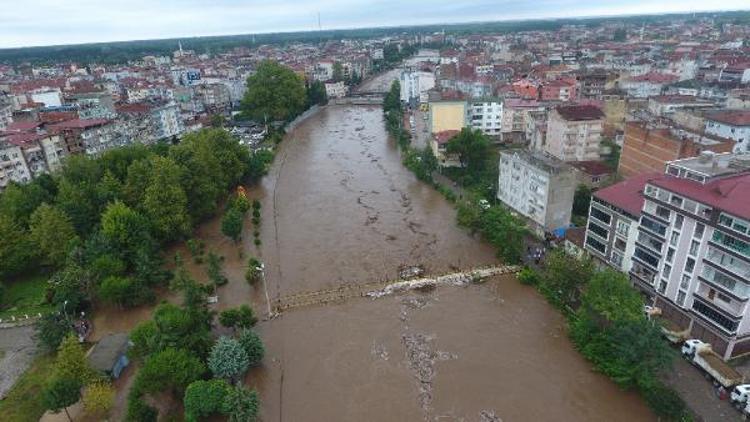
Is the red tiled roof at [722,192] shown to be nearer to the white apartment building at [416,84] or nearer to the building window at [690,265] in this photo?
the building window at [690,265]

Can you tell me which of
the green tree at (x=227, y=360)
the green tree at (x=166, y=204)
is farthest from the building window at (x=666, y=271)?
the green tree at (x=166, y=204)

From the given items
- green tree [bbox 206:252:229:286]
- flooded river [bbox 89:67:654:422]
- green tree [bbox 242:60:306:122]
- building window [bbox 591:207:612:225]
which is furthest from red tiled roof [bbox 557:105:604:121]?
green tree [bbox 242:60:306:122]

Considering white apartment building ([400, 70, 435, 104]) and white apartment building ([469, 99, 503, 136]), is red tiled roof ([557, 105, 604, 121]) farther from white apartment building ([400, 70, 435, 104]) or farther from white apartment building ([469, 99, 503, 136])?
white apartment building ([400, 70, 435, 104])

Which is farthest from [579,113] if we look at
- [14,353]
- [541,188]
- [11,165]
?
[11,165]

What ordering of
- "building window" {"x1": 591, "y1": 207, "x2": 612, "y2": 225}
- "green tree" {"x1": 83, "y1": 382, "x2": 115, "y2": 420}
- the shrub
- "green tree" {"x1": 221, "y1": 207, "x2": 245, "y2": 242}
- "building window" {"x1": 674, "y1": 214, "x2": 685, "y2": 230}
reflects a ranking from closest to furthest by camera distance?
"green tree" {"x1": 83, "y1": 382, "x2": 115, "y2": 420} → "building window" {"x1": 674, "y1": 214, "x2": 685, "y2": 230} → "building window" {"x1": 591, "y1": 207, "x2": 612, "y2": 225} → the shrub → "green tree" {"x1": 221, "y1": 207, "x2": 245, "y2": 242}

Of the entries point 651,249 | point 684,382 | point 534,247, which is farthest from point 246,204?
point 684,382

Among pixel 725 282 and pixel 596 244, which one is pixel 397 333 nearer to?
pixel 596 244
